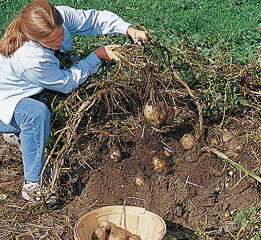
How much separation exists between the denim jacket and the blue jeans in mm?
74

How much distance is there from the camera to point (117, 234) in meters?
2.75

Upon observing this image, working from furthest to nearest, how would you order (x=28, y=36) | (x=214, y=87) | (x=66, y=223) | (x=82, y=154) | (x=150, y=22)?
(x=150, y=22) → (x=214, y=87) → (x=82, y=154) → (x=66, y=223) → (x=28, y=36)

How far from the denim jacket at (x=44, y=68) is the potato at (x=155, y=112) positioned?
0.50 m

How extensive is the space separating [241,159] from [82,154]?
1288 millimetres

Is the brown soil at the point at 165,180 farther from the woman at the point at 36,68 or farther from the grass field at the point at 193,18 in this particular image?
the grass field at the point at 193,18

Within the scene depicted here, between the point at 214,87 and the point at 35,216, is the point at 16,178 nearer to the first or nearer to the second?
the point at 35,216

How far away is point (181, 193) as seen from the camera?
314 centimetres

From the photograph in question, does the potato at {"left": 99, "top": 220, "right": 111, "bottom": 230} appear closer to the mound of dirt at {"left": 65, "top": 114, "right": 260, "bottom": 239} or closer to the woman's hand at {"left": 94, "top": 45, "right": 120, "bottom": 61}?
the mound of dirt at {"left": 65, "top": 114, "right": 260, "bottom": 239}

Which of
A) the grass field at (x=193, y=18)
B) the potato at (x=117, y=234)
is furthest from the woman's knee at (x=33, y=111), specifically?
the grass field at (x=193, y=18)

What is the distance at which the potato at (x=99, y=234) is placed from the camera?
2.77m

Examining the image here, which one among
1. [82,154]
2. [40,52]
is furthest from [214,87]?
[40,52]

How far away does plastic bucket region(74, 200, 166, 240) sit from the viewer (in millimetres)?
2660

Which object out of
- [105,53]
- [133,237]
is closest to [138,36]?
[105,53]

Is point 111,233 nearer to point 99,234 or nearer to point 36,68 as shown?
point 99,234
